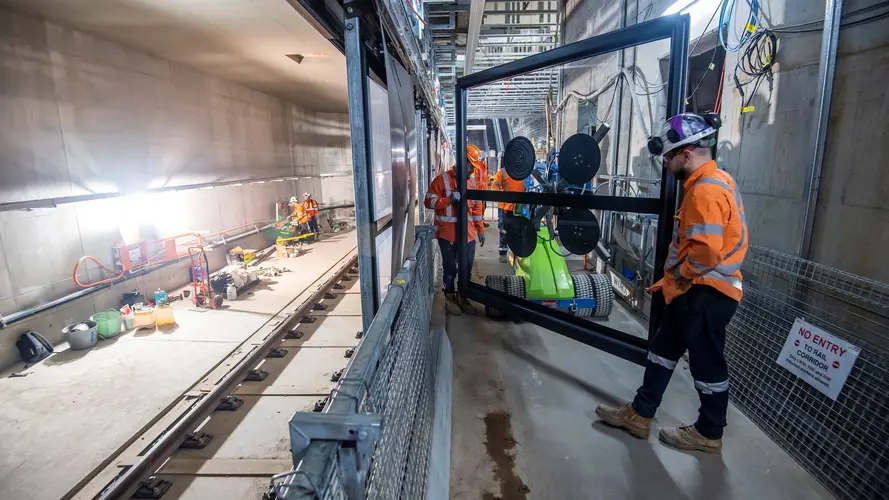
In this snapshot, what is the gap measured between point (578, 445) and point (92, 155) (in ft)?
20.1

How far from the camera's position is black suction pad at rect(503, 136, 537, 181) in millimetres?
3908

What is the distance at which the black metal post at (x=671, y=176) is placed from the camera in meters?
2.55

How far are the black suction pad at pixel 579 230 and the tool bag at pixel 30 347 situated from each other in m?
5.26

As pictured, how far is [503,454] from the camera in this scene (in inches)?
102

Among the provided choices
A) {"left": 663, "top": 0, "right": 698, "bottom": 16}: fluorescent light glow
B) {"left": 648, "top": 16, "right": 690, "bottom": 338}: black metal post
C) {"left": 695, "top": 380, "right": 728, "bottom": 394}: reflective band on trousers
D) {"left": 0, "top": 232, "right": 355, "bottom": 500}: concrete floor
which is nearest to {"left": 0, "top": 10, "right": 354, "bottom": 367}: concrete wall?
{"left": 0, "top": 232, "right": 355, "bottom": 500}: concrete floor

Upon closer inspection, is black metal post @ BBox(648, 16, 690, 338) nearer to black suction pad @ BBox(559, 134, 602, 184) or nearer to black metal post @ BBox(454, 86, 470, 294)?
black suction pad @ BBox(559, 134, 602, 184)

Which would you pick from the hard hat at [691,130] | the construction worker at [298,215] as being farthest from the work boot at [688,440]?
the construction worker at [298,215]

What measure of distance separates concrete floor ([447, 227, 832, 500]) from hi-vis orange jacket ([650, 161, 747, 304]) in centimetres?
104

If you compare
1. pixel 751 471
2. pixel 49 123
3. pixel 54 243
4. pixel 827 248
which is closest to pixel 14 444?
pixel 54 243

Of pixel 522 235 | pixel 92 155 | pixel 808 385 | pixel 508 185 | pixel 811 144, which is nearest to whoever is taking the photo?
pixel 808 385

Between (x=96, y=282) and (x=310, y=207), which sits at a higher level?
(x=310, y=207)

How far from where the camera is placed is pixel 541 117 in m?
14.9

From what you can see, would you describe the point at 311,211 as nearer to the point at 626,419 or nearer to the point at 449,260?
the point at 449,260

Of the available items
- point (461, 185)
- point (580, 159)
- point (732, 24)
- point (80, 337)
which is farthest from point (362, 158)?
point (80, 337)
